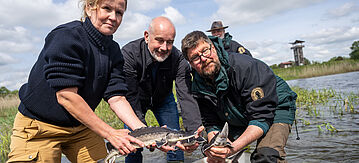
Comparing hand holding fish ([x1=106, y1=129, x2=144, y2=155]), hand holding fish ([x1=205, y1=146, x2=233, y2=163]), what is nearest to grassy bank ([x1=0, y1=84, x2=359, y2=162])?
hand holding fish ([x1=205, y1=146, x2=233, y2=163])

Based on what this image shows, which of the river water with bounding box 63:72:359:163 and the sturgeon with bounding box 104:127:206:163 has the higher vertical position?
the sturgeon with bounding box 104:127:206:163

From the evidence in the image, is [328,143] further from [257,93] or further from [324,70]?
[324,70]

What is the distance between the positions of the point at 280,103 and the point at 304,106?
7.92 meters

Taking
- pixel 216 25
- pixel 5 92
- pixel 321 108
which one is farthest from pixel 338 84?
pixel 5 92

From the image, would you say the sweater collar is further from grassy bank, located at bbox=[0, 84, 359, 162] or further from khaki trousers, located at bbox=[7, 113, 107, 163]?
grassy bank, located at bbox=[0, 84, 359, 162]

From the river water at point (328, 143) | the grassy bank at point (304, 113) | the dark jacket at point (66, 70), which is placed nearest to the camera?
the dark jacket at point (66, 70)

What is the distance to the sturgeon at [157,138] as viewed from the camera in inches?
106

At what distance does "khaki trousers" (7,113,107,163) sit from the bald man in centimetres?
135

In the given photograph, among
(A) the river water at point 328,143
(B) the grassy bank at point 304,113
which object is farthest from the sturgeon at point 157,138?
(B) the grassy bank at point 304,113

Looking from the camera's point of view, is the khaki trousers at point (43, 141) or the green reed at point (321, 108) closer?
the khaki trousers at point (43, 141)

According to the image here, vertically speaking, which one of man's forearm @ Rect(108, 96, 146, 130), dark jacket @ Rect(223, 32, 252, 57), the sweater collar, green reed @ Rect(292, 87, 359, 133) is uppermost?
dark jacket @ Rect(223, 32, 252, 57)

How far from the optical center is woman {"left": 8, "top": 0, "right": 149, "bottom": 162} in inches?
89.9

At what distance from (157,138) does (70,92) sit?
1.06 meters

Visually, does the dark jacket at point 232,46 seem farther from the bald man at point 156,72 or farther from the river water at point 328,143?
the river water at point 328,143
